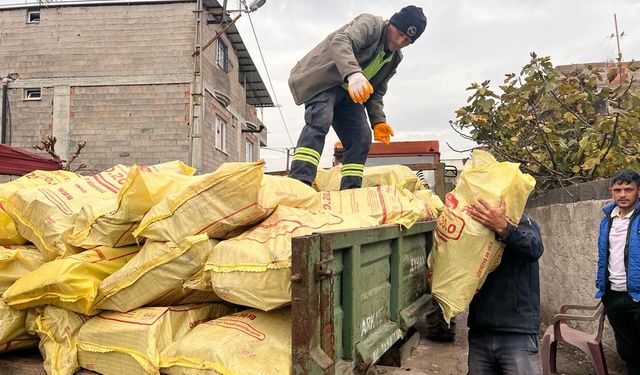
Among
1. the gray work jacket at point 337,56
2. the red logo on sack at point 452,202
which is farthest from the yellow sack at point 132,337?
the gray work jacket at point 337,56

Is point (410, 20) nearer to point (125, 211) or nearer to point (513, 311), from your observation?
point (513, 311)

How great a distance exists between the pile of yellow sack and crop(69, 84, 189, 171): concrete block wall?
11503mm

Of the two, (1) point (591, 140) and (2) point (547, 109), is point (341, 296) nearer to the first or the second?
(1) point (591, 140)

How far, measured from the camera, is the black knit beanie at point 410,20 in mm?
3270

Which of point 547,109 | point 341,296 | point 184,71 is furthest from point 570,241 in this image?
point 184,71

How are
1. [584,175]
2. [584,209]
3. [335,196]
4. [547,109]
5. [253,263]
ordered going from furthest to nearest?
[547,109]
[584,175]
[584,209]
[335,196]
[253,263]

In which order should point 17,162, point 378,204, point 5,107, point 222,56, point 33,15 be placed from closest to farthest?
point 378,204 → point 17,162 → point 5,107 → point 33,15 → point 222,56

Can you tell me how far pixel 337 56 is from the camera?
310 cm

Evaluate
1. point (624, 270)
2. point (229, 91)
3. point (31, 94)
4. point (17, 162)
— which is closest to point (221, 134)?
point (229, 91)

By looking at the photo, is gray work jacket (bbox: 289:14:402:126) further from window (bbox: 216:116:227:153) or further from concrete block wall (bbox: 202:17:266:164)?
window (bbox: 216:116:227:153)

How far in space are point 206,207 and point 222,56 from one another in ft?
49.1

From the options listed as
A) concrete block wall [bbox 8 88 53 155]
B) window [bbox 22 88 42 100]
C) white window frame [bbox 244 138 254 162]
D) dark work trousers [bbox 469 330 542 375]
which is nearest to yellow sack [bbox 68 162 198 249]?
dark work trousers [bbox 469 330 542 375]

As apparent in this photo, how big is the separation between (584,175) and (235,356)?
5.09 m

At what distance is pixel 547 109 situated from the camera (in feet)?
18.9
